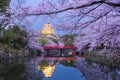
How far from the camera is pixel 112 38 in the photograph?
34.9ft

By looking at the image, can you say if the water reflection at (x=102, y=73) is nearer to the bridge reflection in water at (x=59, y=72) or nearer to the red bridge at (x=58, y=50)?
the bridge reflection in water at (x=59, y=72)

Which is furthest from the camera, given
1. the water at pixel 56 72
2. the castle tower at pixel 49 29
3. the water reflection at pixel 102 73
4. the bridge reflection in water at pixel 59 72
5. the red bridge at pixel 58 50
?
the red bridge at pixel 58 50

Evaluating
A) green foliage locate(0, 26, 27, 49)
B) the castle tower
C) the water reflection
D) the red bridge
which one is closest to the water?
the water reflection

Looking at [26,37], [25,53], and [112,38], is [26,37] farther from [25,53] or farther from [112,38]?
[112,38]

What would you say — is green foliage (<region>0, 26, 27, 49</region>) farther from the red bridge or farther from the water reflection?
the red bridge

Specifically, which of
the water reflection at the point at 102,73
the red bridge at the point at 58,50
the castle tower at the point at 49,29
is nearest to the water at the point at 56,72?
the water reflection at the point at 102,73

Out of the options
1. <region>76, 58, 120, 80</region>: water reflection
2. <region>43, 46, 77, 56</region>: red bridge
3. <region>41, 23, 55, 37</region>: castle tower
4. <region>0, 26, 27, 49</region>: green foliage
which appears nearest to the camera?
<region>41, 23, 55, 37</region>: castle tower

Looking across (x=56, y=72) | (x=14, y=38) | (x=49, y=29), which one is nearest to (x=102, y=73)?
(x=56, y=72)

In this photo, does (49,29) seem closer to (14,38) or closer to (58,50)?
(14,38)

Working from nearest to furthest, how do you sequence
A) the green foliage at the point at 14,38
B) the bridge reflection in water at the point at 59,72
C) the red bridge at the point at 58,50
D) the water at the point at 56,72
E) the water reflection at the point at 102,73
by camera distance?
the water at the point at 56,72 → the water reflection at the point at 102,73 → the bridge reflection in water at the point at 59,72 → the green foliage at the point at 14,38 → the red bridge at the point at 58,50

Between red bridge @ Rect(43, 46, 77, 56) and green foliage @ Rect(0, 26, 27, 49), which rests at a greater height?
green foliage @ Rect(0, 26, 27, 49)

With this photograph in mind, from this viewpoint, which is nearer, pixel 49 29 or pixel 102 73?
pixel 102 73

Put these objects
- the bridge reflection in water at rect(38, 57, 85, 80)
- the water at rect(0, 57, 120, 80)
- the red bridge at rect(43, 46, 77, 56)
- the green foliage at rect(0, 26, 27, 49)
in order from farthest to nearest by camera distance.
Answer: the red bridge at rect(43, 46, 77, 56) → the green foliage at rect(0, 26, 27, 49) → the bridge reflection in water at rect(38, 57, 85, 80) → the water at rect(0, 57, 120, 80)

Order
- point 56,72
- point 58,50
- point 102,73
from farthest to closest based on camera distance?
1. point 58,50
2. point 56,72
3. point 102,73
